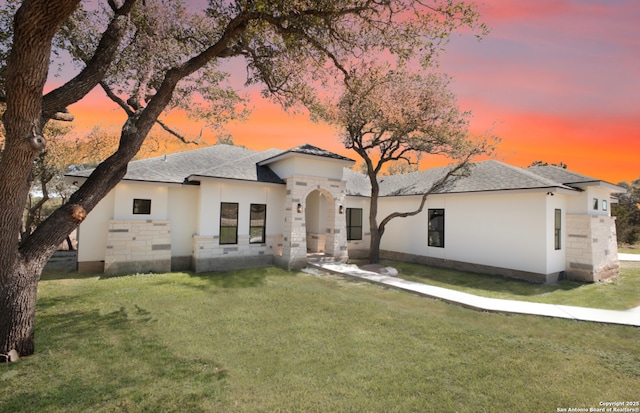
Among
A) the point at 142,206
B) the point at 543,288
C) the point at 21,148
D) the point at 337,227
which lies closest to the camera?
the point at 21,148

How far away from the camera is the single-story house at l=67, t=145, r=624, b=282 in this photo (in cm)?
1194

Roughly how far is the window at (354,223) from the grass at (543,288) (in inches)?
165

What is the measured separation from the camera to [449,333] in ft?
20.4

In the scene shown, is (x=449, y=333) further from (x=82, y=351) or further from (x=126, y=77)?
(x=126, y=77)

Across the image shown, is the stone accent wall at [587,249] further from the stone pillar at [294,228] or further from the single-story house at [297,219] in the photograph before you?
the stone pillar at [294,228]

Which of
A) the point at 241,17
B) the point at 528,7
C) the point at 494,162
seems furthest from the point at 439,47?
the point at 494,162

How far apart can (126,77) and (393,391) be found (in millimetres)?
12044

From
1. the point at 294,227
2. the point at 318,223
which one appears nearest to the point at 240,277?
the point at 294,227

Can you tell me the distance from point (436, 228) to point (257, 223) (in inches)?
367

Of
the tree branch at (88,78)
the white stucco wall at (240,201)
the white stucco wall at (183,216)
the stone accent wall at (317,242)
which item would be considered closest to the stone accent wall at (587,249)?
the stone accent wall at (317,242)

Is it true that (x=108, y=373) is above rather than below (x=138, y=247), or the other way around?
below

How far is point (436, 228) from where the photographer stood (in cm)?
1570

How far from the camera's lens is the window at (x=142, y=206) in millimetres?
12227

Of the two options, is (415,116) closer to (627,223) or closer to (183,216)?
(183,216)
